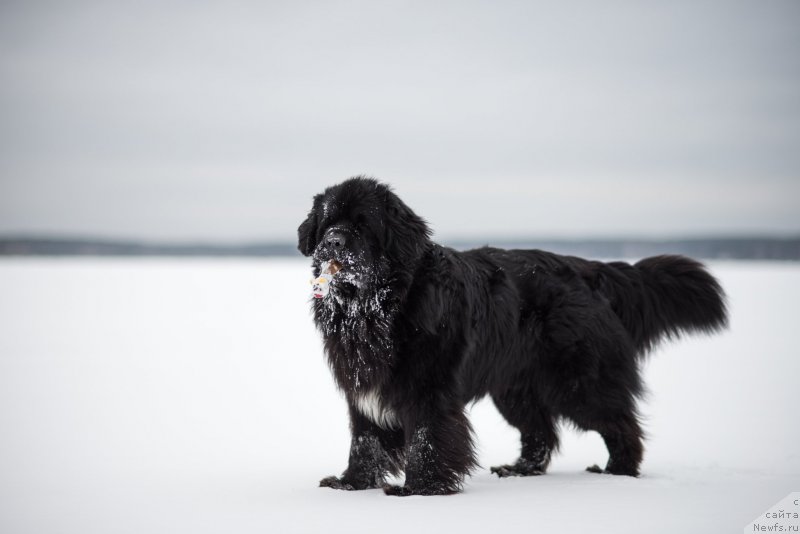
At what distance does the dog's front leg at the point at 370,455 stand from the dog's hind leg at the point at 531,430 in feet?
3.72

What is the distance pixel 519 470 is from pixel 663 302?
78.3 inches

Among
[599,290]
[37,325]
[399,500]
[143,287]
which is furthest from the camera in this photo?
[143,287]

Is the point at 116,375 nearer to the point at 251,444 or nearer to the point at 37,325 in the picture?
the point at 251,444

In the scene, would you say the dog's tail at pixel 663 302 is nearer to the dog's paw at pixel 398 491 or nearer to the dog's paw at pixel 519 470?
the dog's paw at pixel 519 470

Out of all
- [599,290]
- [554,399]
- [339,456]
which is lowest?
[339,456]

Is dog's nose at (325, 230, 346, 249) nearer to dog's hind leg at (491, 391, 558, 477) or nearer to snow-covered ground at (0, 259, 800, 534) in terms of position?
snow-covered ground at (0, 259, 800, 534)

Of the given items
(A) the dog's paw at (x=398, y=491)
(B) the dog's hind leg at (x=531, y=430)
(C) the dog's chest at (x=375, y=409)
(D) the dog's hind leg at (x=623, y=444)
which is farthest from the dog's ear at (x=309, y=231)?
(D) the dog's hind leg at (x=623, y=444)

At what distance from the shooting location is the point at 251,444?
8.05m

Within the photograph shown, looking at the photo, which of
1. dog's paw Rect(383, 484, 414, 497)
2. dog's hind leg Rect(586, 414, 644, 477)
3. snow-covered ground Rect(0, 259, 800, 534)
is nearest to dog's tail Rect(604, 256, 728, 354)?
dog's hind leg Rect(586, 414, 644, 477)

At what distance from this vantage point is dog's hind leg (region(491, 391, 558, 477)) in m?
6.80

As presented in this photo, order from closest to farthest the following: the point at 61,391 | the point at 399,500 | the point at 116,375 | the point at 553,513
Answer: the point at 553,513, the point at 399,500, the point at 61,391, the point at 116,375

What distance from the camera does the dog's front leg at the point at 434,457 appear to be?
5.67m

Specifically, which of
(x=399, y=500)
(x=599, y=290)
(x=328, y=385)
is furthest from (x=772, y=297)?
(x=399, y=500)

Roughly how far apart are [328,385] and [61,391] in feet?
12.4
